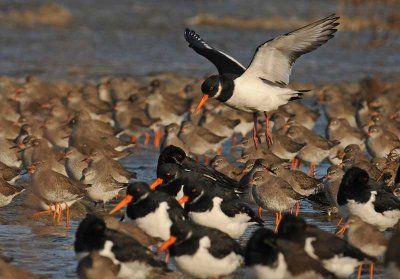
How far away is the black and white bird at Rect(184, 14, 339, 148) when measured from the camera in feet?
47.5

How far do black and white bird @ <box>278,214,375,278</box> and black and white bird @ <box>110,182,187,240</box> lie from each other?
5.13 feet

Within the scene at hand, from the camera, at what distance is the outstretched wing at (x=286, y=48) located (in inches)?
563

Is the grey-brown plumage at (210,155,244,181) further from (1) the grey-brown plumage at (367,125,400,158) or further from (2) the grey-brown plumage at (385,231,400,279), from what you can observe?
(2) the grey-brown plumage at (385,231,400,279)

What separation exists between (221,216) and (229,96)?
438 cm

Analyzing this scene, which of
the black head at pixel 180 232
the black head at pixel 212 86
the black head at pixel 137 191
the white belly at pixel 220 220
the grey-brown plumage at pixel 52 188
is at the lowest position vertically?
the grey-brown plumage at pixel 52 188

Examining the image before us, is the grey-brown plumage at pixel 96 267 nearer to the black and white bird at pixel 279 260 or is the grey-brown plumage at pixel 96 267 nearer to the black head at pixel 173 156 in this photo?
the black and white bird at pixel 279 260

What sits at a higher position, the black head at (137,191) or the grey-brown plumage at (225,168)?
the black head at (137,191)

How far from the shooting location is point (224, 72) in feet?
52.6

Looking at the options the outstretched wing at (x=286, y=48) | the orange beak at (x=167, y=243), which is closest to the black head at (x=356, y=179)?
the orange beak at (x=167, y=243)

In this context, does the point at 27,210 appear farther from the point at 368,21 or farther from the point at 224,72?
the point at 368,21

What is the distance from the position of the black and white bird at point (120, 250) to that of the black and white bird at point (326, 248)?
3.94ft

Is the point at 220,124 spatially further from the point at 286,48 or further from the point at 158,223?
the point at 158,223

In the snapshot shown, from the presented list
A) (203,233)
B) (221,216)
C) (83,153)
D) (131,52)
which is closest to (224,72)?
(83,153)

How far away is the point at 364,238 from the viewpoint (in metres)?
9.88
